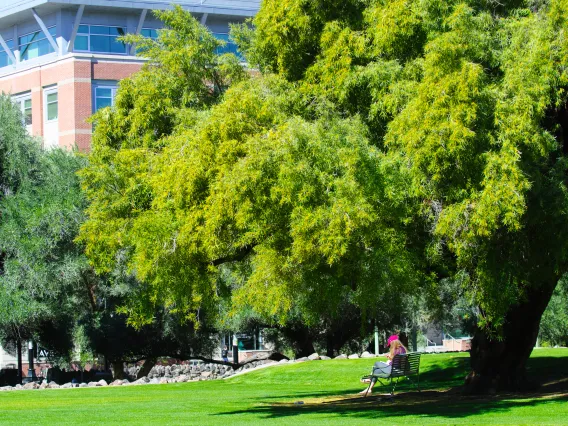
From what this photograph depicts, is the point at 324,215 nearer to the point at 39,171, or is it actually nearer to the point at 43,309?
the point at 43,309

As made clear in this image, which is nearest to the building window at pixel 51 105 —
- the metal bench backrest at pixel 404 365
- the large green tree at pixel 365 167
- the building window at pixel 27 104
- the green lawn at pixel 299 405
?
the building window at pixel 27 104

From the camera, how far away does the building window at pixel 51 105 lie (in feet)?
176

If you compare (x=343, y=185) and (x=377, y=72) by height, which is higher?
(x=377, y=72)

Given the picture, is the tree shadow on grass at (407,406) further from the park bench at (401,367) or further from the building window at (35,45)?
the building window at (35,45)

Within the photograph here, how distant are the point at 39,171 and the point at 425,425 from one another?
2543cm

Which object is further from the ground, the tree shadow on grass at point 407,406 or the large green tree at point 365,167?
the large green tree at point 365,167

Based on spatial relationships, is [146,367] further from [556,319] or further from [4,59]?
[4,59]

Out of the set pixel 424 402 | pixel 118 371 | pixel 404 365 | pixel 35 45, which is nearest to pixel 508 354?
pixel 404 365

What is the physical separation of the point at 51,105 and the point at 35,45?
157 inches

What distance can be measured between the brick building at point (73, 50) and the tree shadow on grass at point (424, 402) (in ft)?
110

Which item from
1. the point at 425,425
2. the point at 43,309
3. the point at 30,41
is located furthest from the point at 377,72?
the point at 30,41

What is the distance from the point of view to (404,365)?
19203 mm

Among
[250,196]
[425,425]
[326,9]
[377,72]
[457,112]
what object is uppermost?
[326,9]

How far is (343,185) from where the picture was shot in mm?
13727
